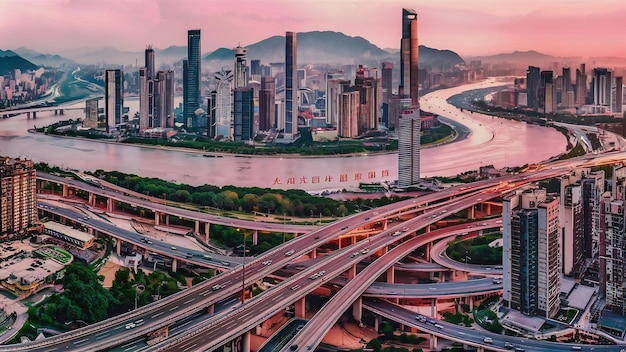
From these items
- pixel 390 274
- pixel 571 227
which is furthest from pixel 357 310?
pixel 571 227

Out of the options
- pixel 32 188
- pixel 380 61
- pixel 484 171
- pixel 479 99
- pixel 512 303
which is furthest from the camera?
pixel 479 99

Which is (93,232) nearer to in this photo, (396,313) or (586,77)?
(396,313)

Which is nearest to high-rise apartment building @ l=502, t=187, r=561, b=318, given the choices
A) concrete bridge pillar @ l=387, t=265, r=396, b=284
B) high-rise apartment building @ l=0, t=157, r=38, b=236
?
concrete bridge pillar @ l=387, t=265, r=396, b=284

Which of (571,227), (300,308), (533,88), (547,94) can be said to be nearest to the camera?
(300,308)

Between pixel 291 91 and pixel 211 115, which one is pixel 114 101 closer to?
pixel 211 115

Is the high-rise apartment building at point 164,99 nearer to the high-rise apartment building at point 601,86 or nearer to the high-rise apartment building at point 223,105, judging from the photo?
the high-rise apartment building at point 223,105

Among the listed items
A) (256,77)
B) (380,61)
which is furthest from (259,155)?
(380,61)

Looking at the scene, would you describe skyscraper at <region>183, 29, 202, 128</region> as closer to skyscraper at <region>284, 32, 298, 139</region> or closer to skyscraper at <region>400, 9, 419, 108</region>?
skyscraper at <region>284, 32, 298, 139</region>
